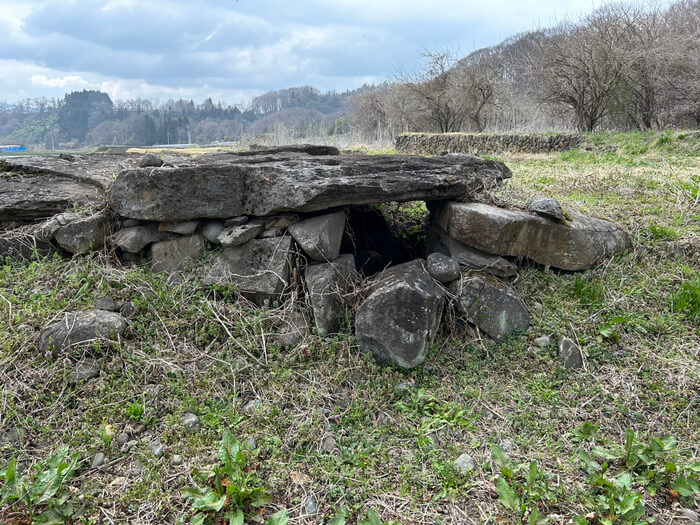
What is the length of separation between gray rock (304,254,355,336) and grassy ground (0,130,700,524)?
0.17m

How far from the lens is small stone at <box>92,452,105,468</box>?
8.34 ft

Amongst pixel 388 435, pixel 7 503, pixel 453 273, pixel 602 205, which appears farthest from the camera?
pixel 602 205

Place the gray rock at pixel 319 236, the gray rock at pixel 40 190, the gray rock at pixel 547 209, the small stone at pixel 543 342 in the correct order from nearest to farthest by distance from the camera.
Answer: the small stone at pixel 543 342
the gray rock at pixel 319 236
the gray rock at pixel 547 209
the gray rock at pixel 40 190

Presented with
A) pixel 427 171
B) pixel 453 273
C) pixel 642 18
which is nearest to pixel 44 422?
pixel 453 273

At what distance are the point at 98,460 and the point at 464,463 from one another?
218 centimetres

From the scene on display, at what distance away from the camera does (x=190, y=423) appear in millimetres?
2760

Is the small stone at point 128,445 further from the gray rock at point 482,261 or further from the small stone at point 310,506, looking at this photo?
the gray rock at point 482,261

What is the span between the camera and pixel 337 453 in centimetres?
270

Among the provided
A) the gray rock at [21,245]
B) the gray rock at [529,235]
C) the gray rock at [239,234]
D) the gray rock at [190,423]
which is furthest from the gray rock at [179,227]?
the gray rock at [529,235]

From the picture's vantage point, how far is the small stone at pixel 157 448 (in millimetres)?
2611

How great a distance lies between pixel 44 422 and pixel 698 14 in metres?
29.2

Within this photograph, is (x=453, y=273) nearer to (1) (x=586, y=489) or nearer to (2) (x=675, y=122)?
(1) (x=586, y=489)

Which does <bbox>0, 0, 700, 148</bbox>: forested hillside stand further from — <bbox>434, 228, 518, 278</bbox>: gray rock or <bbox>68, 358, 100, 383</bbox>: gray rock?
<bbox>68, 358, 100, 383</bbox>: gray rock

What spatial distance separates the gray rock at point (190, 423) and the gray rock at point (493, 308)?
2.17 meters
